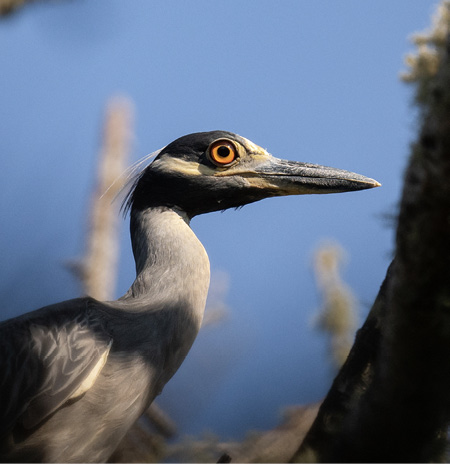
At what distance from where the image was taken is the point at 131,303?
3.45 metres

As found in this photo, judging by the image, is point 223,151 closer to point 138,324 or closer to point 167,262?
point 167,262

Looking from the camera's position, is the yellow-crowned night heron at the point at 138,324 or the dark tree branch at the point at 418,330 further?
the yellow-crowned night heron at the point at 138,324

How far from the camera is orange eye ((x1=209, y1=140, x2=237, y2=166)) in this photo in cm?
402

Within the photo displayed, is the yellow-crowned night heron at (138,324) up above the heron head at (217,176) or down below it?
below

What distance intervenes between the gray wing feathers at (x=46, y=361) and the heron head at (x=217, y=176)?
45.2 inches

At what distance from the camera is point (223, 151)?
4066 mm

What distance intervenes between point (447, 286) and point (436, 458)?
0.68 metres

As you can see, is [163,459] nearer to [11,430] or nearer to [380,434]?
[11,430]

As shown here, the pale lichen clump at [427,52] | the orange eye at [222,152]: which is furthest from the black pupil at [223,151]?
the pale lichen clump at [427,52]

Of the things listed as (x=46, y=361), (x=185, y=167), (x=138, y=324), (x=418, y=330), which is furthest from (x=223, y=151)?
(x=418, y=330)

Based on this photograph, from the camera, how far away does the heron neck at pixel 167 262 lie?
11.7 feet

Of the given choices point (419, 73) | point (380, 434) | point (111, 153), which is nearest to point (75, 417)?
point (380, 434)

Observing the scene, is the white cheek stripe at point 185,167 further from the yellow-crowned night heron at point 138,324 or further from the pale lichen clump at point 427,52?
the pale lichen clump at point 427,52

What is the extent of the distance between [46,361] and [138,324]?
0.51 metres
